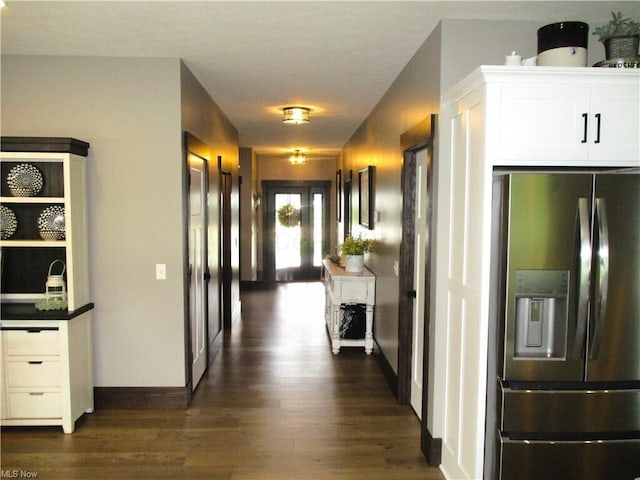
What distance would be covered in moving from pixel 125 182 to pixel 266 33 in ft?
5.15

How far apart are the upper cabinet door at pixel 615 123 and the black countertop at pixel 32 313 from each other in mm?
3349

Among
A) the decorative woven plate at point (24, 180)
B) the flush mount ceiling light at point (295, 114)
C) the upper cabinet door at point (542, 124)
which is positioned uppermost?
the flush mount ceiling light at point (295, 114)

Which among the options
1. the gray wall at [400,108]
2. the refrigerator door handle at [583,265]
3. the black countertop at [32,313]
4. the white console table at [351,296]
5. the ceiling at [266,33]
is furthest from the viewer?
the white console table at [351,296]

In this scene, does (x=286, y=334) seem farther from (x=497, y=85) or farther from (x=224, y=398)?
(x=497, y=85)

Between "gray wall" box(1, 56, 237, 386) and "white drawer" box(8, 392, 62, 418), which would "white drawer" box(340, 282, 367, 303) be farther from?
"white drawer" box(8, 392, 62, 418)

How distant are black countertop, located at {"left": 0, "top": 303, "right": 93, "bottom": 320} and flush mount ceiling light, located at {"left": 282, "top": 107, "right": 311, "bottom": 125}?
3.08 m

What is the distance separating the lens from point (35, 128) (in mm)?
3773

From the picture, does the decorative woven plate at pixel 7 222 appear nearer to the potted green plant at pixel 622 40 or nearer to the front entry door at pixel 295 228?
the potted green plant at pixel 622 40

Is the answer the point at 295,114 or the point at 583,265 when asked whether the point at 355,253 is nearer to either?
the point at 295,114

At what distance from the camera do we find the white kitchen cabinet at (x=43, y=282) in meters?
3.43

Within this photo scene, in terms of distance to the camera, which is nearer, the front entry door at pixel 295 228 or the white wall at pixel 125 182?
the white wall at pixel 125 182

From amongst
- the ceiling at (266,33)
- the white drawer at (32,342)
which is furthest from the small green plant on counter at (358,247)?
the white drawer at (32,342)

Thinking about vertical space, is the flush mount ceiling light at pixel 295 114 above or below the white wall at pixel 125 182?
above

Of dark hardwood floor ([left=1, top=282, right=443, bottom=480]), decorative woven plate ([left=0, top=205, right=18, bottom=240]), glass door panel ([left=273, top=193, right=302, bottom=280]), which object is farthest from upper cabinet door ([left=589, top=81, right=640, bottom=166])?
glass door panel ([left=273, top=193, right=302, bottom=280])
